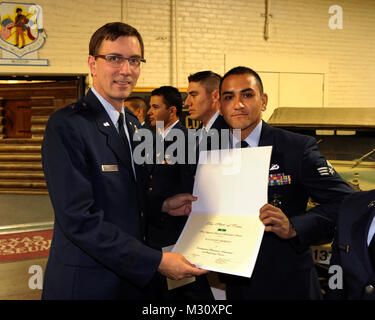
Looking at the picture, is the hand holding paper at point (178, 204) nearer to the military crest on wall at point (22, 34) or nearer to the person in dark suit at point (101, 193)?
the person in dark suit at point (101, 193)

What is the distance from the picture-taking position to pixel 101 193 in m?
1.44

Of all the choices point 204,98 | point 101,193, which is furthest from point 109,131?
point 204,98

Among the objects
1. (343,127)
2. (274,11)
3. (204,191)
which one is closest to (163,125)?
(343,127)

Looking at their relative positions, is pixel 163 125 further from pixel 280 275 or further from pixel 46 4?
pixel 46 4

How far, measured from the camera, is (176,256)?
4.70ft

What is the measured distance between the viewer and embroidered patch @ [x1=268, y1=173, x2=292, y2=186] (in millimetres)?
1651

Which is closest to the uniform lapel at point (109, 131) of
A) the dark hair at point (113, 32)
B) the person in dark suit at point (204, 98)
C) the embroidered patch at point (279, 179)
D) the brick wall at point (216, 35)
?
the dark hair at point (113, 32)

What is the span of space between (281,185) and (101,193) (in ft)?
2.53

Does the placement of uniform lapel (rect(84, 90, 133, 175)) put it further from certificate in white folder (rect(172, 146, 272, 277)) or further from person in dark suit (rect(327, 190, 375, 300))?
person in dark suit (rect(327, 190, 375, 300))

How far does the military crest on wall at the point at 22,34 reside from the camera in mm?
6461

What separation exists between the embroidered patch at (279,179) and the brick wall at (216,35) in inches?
227

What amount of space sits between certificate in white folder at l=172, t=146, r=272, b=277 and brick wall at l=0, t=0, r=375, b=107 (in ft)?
19.0

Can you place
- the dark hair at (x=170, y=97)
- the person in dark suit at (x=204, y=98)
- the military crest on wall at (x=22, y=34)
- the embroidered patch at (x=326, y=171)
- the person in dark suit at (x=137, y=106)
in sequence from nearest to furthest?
the embroidered patch at (x=326, y=171) < the person in dark suit at (x=204, y=98) < the dark hair at (x=170, y=97) < the person in dark suit at (x=137, y=106) < the military crest on wall at (x=22, y=34)

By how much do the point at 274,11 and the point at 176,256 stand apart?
24.2ft
